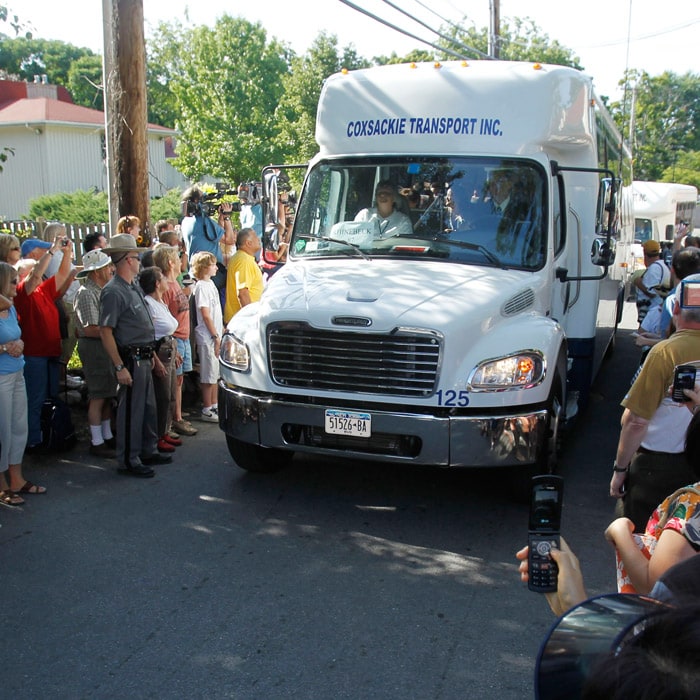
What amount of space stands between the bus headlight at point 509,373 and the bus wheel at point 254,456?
1.83m

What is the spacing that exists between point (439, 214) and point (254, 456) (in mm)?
2446

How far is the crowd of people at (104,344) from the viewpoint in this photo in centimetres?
631

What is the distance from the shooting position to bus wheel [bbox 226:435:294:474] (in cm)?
676

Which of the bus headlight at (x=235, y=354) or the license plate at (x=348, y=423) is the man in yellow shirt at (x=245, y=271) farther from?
the license plate at (x=348, y=423)

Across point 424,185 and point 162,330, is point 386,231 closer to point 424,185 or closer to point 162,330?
point 424,185

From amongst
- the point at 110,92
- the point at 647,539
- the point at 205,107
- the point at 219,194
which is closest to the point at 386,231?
the point at 110,92

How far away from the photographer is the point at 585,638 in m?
1.30

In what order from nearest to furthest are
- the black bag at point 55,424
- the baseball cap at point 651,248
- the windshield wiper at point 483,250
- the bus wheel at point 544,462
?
the bus wheel at point 544,462 < the windshield wiper at point 483,250 < the black bag at point 55,424 < the baseball cap at point 651,248

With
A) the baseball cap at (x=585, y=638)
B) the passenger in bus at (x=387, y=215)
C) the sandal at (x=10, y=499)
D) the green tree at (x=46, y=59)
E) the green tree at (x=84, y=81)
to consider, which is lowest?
the sandal at (x=10, y=499)

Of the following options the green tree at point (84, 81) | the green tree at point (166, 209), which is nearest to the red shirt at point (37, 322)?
the green tree at point (166, 209)

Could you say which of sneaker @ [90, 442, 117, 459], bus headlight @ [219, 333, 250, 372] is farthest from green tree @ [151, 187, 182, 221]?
bus headlight @ [219, 333, 250, 372]

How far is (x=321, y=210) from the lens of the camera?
7348 mm

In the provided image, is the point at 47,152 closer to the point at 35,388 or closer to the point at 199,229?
the point at 199,229

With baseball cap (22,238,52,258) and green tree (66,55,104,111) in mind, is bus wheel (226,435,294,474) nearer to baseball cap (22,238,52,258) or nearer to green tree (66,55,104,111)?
baseball cap (22,238,52,258)
